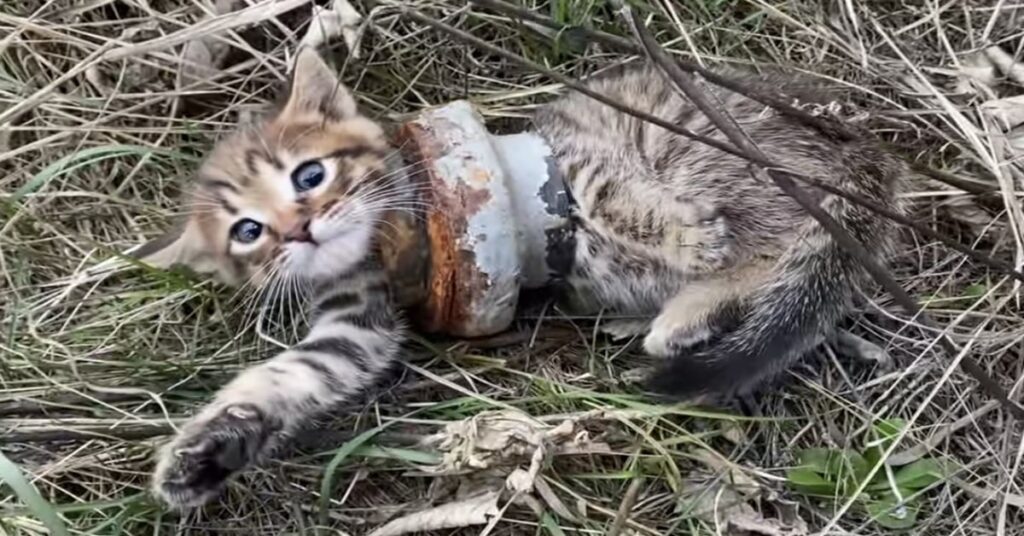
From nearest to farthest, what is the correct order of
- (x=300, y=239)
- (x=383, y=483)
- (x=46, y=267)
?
1. (x=300, y=239)
2. (x=383, y=483)
3. (x=46, y=267)

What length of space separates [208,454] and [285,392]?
0.18 meters

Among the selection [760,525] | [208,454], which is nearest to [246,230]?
[208,454]

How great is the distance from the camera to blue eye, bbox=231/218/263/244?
83.3 inches

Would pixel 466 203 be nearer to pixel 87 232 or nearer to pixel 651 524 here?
pixel 651 524

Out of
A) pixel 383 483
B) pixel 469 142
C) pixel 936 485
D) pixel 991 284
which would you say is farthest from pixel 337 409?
pixel 991 284

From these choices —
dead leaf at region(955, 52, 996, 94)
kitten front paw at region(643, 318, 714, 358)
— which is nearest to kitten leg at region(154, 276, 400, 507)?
kitten front paw at region(643, 318, 714, 358)

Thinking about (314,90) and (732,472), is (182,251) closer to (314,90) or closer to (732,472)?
(314,90)

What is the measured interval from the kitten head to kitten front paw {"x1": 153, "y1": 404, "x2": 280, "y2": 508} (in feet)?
0.81

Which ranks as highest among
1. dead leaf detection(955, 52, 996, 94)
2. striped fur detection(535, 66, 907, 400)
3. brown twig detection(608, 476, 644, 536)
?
dead leaf detection(955, 52, 996, 94)

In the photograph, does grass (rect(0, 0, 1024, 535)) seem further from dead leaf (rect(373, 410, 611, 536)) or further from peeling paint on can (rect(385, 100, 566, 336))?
peeling paint on can (rect(385, 100, 566, 336))

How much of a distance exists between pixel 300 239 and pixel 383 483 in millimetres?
461

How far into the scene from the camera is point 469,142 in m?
2.09

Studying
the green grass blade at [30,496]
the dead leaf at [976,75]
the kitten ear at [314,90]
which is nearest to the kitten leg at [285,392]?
the green grass blade at [30,496]

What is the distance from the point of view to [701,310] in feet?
6.69
